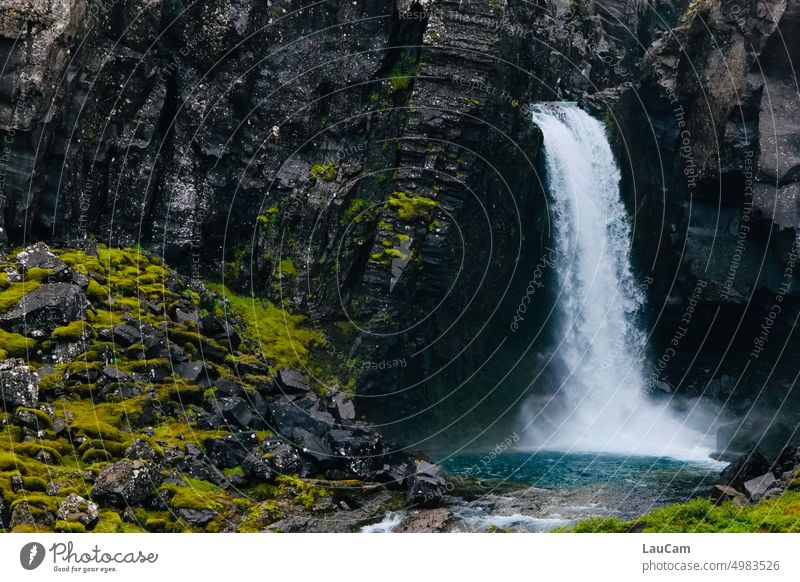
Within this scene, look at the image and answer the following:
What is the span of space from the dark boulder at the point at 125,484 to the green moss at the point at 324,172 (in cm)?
2139

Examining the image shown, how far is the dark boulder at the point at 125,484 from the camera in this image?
960 inches

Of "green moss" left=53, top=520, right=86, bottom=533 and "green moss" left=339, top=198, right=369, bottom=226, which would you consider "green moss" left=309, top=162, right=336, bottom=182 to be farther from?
"green moss" left=53, top=520, right=86, bottom=533

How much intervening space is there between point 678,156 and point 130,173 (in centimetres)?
3014

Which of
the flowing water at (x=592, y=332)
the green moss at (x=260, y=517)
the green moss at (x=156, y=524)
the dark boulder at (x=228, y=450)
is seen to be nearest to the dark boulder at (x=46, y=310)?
the dark boulder at (x=228, y=450)

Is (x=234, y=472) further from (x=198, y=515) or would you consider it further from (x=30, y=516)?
(x=30, y=516)

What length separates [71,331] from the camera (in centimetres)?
3028

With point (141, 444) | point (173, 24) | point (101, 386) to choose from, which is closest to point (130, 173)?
point (173, 24)

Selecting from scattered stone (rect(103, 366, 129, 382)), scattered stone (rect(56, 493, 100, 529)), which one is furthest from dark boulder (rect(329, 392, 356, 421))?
scattered stone (rect(56, 493, 100, 529))

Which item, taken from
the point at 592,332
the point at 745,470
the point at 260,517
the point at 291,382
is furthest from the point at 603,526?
the point at 592,332

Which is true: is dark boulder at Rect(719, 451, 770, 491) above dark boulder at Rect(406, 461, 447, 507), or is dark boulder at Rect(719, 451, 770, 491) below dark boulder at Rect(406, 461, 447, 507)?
above

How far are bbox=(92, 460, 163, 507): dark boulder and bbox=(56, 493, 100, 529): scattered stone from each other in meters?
0.87

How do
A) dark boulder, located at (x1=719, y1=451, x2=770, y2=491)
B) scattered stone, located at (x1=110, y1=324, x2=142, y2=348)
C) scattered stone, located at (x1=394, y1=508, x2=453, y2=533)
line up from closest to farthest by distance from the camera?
scattered stone, located at (x1=394, y1=508, x2=453, y2=533) < dark boulder, located at (x1=719, y1=451, x2=770, y2=491) < scattered stone, located at (x1=110, y1=324, x2=142, y2=348)

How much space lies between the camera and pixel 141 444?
26.9 m
